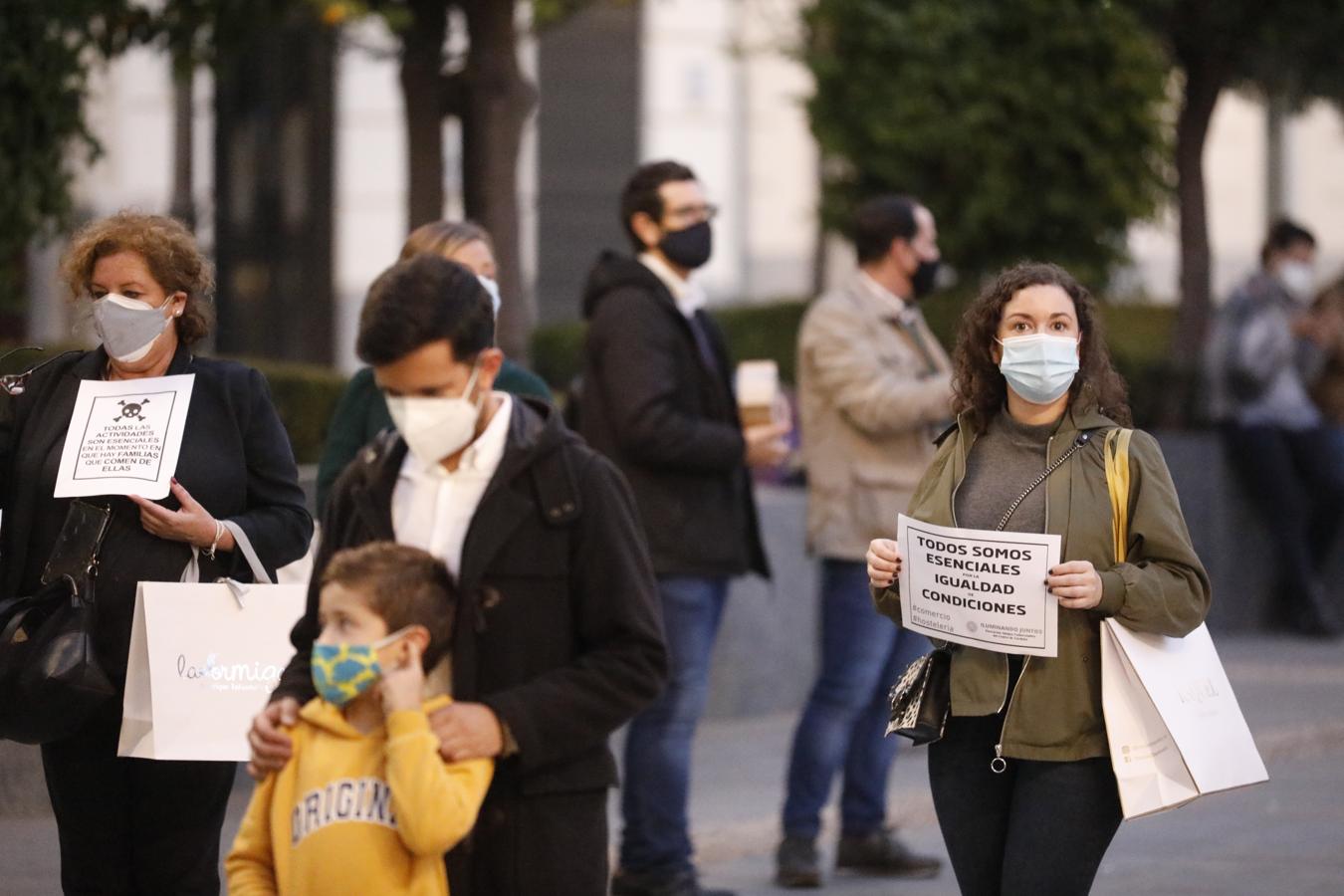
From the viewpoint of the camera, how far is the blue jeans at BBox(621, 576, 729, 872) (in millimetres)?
6199

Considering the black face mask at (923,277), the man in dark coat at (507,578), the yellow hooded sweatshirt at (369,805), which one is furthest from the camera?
the black face mask at (923,277)

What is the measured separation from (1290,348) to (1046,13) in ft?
7.17

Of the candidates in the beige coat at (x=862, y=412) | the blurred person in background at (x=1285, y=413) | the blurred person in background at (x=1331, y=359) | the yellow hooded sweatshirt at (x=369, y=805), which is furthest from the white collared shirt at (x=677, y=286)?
the blurred person in background at (x=1331, y=359)

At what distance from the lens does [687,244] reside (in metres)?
6.45

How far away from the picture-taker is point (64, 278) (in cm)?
472

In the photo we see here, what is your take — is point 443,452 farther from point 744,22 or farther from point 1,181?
point 744,22

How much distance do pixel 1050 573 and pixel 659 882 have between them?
222cm

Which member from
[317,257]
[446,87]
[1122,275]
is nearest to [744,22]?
[317,257]

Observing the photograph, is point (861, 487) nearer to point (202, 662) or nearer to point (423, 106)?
point (202, 662)

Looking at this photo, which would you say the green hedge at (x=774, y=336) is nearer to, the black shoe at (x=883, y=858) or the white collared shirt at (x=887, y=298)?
the white collared shirt at (x=887, y=298)

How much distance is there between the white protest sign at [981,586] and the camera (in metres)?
4.37

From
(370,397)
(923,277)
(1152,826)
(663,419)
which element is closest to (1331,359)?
(1152,826)

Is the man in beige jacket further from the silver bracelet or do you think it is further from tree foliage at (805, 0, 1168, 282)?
tree foliage at (805, 0, 1168, 282)

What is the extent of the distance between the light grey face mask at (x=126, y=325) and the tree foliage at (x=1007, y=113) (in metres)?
7.37
